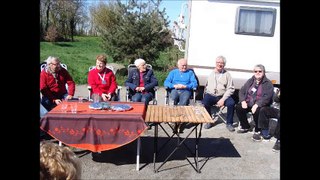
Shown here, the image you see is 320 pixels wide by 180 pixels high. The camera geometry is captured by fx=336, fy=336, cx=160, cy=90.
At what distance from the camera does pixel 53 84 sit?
4.54m

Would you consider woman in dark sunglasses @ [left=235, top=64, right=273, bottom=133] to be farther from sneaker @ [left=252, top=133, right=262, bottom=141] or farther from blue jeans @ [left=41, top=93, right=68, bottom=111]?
blue jeans @ [left=41, top=93, right=68, bottom=111]

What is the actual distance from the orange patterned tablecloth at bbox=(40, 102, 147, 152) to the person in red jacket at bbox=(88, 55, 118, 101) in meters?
1.55

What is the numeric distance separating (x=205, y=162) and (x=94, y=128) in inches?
52.1

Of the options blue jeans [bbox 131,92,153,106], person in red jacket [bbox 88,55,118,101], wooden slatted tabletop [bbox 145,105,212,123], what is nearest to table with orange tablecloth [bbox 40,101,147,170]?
wooden slatted tabletop [bbox 145,105,212,123]

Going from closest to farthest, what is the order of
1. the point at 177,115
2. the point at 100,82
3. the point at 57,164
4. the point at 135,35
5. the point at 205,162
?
the point at 57,164
the point at 177,115
the point at 205,162
the point at 100,82
the point at 135,35

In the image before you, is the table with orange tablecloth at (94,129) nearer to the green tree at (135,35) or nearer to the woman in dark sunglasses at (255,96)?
the woman in dark sunglasses at (255,96)

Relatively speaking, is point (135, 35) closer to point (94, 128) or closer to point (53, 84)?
point (53, 84)

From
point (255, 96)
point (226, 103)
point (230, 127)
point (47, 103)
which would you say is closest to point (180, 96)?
point (226, 103)

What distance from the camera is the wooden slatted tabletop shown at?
10.6ft

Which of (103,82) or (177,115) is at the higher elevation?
(103,82)
